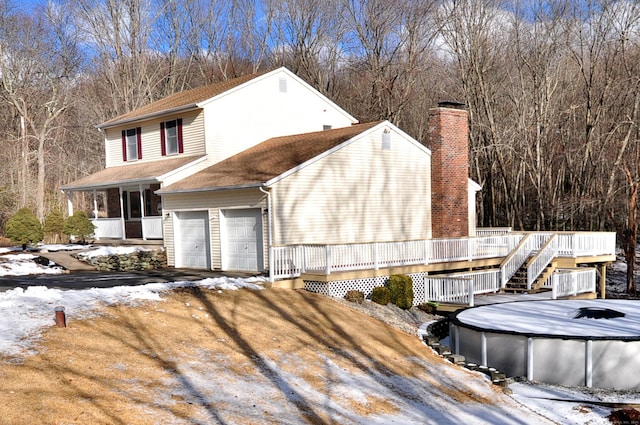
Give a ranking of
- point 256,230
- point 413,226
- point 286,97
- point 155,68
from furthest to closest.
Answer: point 155,68 < point 286,97 < point 413,226 < point 256,230

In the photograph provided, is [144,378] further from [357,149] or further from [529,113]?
[529,113]

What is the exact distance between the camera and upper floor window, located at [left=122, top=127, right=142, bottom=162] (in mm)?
27469

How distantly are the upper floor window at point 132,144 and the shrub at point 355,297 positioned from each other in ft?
44.2

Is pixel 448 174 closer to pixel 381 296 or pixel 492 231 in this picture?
pixel 492 231

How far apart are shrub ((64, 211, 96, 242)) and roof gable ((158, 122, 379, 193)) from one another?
589cm

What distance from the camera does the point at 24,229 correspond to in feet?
83.6

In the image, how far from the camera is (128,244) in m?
25.0

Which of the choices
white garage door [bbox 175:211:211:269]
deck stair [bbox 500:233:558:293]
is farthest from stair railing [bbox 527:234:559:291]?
white garage door [bbox 175:211:211:269]

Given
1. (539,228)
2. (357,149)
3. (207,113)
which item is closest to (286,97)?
(207,113)

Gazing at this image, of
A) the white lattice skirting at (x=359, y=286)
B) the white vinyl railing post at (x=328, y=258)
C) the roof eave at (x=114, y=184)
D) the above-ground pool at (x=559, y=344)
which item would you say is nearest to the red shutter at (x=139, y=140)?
the roof eave at (x=114, y=184)

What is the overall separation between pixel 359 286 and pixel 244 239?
4286 mm

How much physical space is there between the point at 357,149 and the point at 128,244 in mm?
9915

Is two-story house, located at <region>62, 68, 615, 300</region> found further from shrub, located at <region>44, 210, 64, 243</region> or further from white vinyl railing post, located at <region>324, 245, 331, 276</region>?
shrub, located at <region>44, 210, 64, 243</region>

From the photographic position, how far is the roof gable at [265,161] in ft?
66.9
